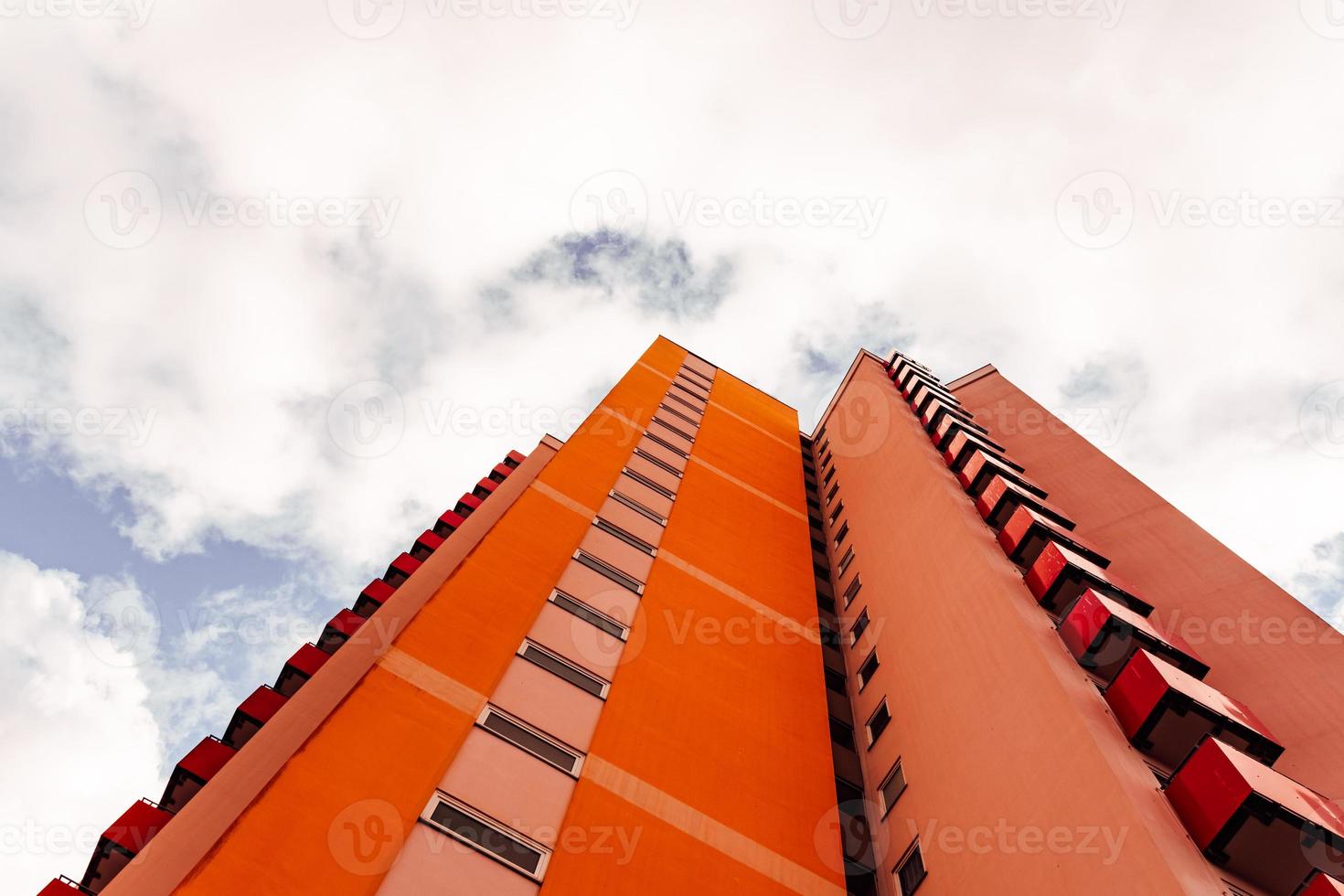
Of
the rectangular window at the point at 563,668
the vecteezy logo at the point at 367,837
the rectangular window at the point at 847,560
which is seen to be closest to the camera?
the vecteezy logo at the point at 367,837

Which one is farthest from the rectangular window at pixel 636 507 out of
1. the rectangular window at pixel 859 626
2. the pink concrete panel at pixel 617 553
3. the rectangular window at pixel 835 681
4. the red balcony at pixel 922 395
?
the red balcony at pixel 922 395

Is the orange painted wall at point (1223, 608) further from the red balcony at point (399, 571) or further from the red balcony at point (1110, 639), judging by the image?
the red balcony at point (399, 571)

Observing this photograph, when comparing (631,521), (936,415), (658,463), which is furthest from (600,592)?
(936,415)

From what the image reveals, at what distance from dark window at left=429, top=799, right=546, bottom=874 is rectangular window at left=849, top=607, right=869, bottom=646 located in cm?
1127

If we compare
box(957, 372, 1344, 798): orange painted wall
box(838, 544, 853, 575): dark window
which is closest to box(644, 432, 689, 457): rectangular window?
box(838, 544, 853, 575): dark window

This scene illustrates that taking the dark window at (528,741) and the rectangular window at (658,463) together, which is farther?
the rectangular window at (658,463)

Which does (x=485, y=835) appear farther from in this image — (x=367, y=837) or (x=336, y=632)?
(x=336, y=632)

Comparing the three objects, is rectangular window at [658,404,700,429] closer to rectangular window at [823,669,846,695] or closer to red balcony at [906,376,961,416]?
red balcony at [906,376,961,416]

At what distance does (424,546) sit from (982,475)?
1879 cm

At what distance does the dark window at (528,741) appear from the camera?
1026 centimetres

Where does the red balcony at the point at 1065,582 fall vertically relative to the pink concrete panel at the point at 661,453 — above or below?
above

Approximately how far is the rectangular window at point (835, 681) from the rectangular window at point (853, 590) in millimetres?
2946

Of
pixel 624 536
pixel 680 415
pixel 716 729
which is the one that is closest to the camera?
pixel 716 729

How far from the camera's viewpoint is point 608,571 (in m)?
15.1
